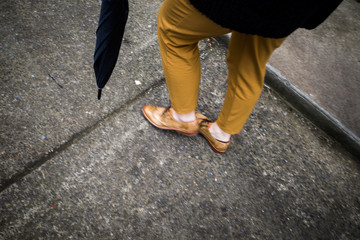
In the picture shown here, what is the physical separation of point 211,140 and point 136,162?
55cm

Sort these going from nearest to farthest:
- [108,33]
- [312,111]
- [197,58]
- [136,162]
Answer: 1. [108,33]
2. [197,58]
3. [136,162]
4. [312,111]

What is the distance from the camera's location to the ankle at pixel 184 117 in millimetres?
1712

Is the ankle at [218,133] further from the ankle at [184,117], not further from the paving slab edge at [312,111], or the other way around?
the paving slab edge at [312,111]

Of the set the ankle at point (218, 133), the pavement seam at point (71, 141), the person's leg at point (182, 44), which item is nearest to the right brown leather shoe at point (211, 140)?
the ankle at point (218, 133)

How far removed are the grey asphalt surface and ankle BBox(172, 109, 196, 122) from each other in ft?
0.62

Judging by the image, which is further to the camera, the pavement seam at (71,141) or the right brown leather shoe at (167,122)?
the right brown leather shoe at (167,122)

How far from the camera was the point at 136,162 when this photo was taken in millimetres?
1713

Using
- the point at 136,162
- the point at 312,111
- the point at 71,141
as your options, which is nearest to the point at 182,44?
the point at 136,162

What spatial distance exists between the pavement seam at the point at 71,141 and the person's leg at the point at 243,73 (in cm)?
74

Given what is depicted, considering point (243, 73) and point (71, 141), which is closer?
point (243, 73)

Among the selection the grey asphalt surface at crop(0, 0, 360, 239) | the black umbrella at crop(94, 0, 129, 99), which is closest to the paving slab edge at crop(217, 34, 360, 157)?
the grey asphalt surface at crop(0, 0, 360, 239)

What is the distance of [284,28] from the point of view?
36.5 inches

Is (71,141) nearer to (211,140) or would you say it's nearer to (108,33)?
(108,33)

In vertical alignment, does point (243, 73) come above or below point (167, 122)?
above
